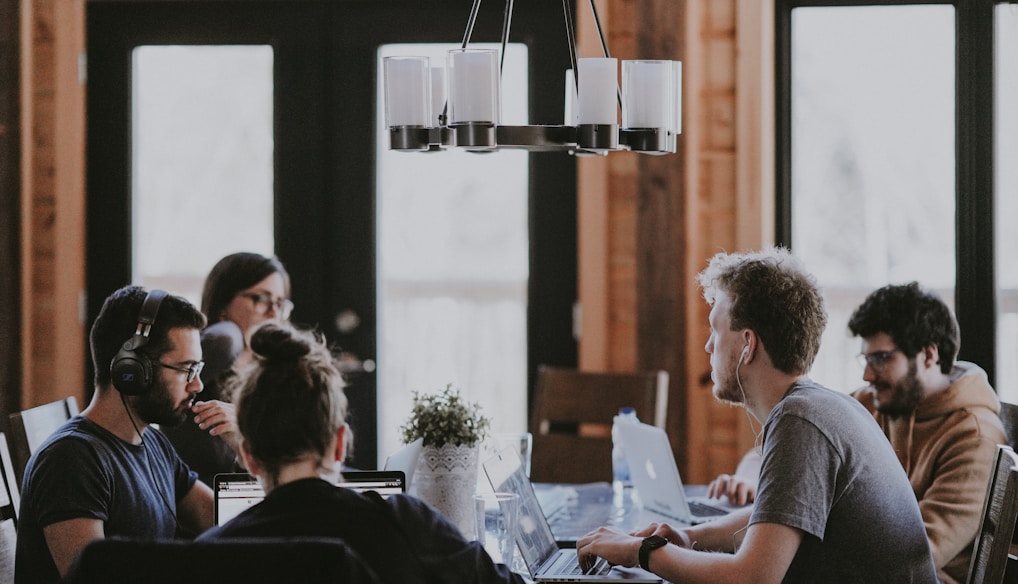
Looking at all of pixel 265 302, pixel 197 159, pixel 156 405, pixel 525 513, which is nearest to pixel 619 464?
pixel 525 513

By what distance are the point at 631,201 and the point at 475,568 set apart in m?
2.47

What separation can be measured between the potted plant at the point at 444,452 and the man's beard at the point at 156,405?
0.49m

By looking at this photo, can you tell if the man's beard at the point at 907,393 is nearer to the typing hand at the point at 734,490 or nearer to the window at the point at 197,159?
the typing hand at the point at 734,490

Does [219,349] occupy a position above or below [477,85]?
below

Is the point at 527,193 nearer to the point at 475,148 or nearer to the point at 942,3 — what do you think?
the point at 942,3

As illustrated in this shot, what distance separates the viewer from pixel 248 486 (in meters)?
2.03

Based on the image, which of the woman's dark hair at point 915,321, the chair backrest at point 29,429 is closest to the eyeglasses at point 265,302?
the chair backrest at point 29,429

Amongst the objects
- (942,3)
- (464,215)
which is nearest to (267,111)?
(464,215)

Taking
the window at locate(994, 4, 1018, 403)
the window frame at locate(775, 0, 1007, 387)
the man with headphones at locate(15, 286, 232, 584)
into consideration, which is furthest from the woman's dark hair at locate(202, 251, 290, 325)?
the window at locate(994, 4, 1018, 403)

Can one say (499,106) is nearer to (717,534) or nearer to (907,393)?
(717,534)

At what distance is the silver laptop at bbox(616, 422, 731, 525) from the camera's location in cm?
255

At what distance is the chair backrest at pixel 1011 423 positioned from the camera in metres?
2.60

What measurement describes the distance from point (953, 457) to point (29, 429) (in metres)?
2.13

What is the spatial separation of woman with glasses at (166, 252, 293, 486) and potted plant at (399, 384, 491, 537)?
2.26 feet
